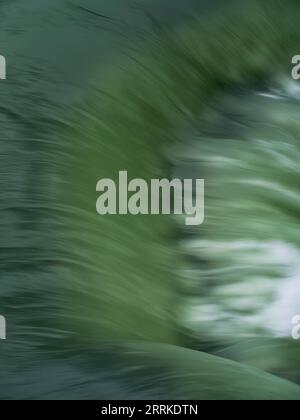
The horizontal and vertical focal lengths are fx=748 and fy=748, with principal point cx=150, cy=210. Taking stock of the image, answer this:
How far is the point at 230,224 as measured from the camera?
4.92 ft

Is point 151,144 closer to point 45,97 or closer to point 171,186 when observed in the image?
point 171,186

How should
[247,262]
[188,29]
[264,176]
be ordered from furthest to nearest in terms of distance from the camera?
[188,29] < [264,176] < [247,262]

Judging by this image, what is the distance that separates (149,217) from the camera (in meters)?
1.43

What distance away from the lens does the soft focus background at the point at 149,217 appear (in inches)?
45.3

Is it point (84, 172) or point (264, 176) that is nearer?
point (84, 172)

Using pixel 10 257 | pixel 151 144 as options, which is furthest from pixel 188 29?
pixel 10 257

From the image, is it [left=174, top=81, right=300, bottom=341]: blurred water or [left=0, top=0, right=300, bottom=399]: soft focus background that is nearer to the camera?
[left=0, top=0, right=300, bottom=399]: soft focus background

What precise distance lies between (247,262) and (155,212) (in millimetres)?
205

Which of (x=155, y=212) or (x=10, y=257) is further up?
(x=155, y=212)

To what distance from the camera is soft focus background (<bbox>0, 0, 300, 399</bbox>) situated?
115 cm

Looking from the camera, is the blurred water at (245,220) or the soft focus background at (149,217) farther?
the blurred water at (245,220)

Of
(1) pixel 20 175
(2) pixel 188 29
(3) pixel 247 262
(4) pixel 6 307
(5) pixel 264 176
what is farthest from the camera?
(2) pixel 188 29

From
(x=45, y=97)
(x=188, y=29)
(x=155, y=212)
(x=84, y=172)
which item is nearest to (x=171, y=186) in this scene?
(x=155, y=212)

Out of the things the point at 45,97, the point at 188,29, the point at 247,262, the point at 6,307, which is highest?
the point at 188,29
